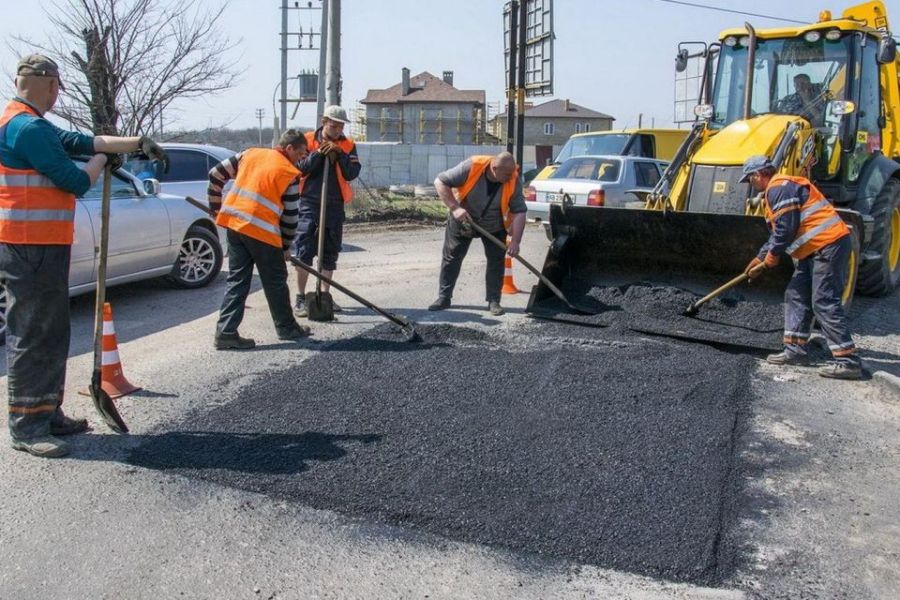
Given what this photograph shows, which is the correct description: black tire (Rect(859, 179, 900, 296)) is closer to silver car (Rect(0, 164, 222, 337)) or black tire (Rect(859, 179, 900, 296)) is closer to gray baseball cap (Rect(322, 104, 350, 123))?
gray baseball cap (Rect(322, 104, 350, 123))

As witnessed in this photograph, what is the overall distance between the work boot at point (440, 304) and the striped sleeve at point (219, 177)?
7.49 feet

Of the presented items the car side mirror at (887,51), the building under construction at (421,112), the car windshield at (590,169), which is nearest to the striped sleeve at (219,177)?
the car side mirror at (887,51)

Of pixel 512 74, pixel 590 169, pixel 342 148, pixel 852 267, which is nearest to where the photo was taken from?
pixel 852 267

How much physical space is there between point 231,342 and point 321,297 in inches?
43.8

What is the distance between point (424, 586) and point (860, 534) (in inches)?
76.0

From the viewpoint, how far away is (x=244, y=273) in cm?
604

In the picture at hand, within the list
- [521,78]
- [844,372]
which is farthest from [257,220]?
[521,78]

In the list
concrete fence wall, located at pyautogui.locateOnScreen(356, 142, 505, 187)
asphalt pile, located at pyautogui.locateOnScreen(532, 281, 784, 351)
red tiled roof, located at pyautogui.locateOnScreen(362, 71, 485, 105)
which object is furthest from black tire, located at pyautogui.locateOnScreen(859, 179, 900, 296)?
red tiled roof, located at pyautogui.locateOnScreen(362, 71, 485, 105)

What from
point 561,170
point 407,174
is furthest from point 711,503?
point 407,174

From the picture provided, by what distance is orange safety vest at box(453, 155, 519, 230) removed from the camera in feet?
23.7

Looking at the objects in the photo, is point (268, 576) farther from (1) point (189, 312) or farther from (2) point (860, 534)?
(1) point (189, 312)

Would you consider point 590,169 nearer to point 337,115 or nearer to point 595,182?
point 595,182

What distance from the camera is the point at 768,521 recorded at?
136 inches

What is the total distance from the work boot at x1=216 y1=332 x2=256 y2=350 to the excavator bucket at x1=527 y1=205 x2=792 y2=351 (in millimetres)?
2525
